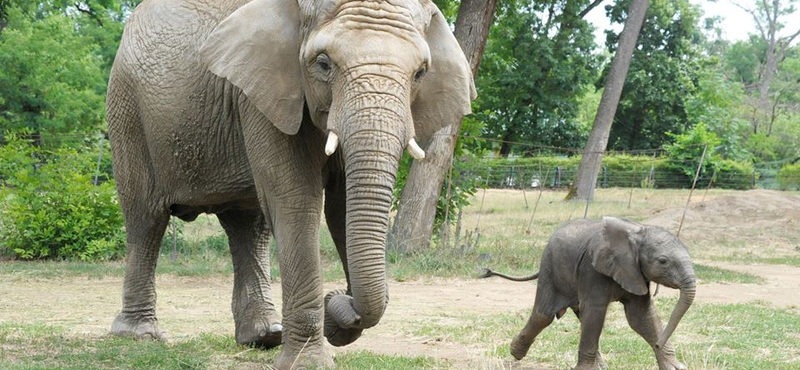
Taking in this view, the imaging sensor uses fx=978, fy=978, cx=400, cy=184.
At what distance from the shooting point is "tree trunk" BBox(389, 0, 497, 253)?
14930 millimetres

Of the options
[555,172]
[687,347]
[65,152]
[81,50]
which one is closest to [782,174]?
[555,172]

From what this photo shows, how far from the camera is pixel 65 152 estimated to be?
1639cm

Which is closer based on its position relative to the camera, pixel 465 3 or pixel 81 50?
pixel 465 3

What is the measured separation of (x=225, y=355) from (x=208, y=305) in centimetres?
409

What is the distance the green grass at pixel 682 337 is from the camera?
7.41 m

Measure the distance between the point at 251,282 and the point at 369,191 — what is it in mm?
2907

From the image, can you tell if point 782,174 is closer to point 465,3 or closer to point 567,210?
point 567,210

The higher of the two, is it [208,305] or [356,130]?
[356,130]

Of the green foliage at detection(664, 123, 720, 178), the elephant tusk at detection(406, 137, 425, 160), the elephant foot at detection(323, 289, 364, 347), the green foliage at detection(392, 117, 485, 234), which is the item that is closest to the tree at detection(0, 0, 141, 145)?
the green foliage at detection(392, 117, 485, 234)

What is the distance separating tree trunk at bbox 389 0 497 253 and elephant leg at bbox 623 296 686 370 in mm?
8053

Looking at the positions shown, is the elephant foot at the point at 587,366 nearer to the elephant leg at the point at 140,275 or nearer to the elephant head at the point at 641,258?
the elephant head at the point at 641,258

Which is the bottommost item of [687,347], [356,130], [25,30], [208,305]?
[208,305]

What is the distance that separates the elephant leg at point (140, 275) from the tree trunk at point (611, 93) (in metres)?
20.4

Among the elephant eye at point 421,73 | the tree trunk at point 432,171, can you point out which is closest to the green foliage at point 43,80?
the tree trunk at point 432,171
